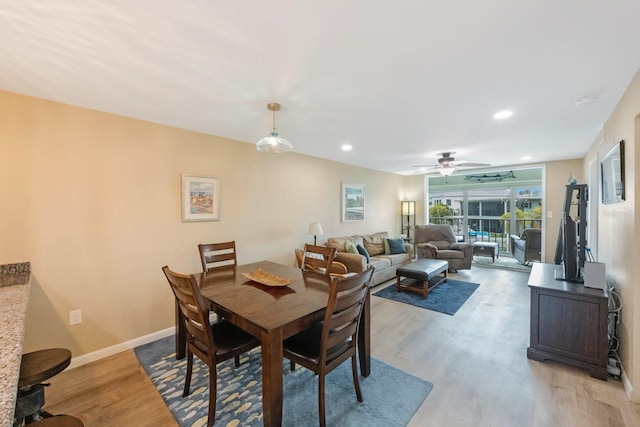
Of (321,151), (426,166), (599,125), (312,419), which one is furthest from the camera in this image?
(426,166)

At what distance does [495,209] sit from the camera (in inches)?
293

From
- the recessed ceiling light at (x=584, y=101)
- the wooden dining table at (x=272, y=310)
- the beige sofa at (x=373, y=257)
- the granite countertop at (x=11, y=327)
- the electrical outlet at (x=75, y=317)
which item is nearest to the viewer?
the granite countertop at (x=11, y=327)

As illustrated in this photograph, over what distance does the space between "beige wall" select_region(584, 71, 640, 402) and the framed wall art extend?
2.2 inches

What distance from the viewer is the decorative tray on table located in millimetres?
2178

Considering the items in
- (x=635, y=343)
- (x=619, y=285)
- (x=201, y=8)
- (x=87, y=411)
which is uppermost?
(x=201, y=8)

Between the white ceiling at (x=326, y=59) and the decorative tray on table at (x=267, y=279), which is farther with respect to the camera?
the decorative tray on table at (x=267, y=279)

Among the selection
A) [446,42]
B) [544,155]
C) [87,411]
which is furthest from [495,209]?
[87,411]

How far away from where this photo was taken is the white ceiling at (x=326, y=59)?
131cm

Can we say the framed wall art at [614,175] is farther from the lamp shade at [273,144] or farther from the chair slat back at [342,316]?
the lamp shade at [273,144]

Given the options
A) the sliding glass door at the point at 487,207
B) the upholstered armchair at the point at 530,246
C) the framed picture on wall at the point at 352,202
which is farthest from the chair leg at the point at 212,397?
the sliding glass door at the point at 487,207

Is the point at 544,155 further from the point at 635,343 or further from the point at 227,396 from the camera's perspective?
the point at 227,396

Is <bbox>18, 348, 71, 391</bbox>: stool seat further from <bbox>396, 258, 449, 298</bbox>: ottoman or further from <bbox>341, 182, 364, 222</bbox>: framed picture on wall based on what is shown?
<bbox>341, 182, 364, 222</bbox>: framed picture on wall

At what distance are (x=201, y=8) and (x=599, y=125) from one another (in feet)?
13.7

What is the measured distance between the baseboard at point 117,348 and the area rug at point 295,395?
1.04 feet
